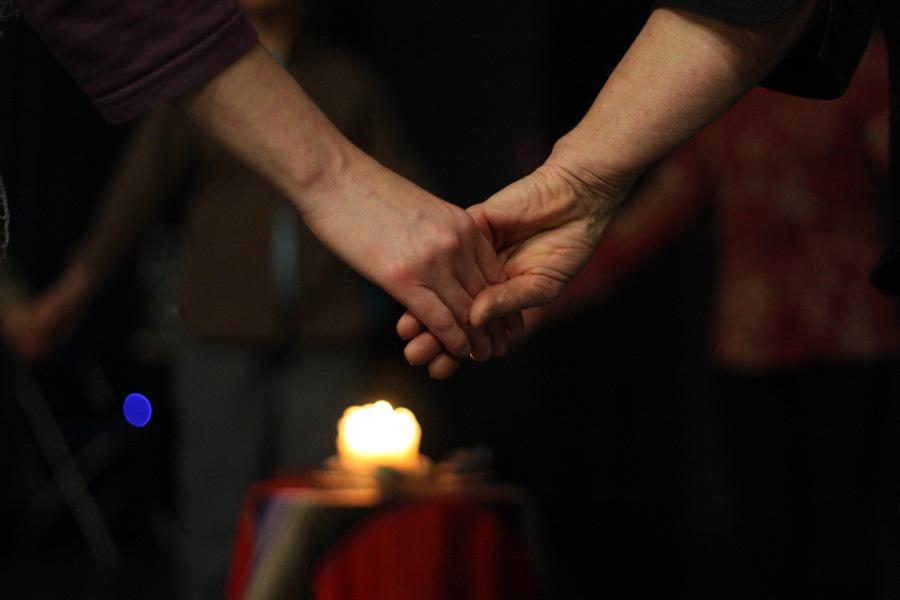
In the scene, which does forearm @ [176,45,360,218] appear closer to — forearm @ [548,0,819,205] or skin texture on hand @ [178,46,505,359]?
skin texture on hand @ [178,46,505,359]

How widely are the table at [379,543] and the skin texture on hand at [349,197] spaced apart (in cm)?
47

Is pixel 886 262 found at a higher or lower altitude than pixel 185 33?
lower

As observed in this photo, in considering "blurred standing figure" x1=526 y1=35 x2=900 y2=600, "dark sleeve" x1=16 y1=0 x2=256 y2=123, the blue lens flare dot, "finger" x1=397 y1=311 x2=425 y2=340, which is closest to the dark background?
the blue lens flare dot

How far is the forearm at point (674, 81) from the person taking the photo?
2.42 feet

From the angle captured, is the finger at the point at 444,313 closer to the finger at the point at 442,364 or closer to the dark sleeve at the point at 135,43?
the finger at the point at 442,364

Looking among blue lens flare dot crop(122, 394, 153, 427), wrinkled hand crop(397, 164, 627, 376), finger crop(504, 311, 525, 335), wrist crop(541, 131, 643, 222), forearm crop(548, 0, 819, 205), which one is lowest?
blue lens flare dot crop(122, 394, 153, 427)

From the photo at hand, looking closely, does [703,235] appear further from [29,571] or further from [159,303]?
[29,571]

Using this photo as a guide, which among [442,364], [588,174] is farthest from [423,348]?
[588,174]

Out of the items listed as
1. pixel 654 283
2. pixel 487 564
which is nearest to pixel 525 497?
pixel 487 564

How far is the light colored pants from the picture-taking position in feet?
4.85

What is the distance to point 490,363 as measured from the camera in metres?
2.80

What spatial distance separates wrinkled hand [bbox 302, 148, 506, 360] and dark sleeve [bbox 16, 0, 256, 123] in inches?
6.5

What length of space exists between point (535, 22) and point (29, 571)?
8.06 feet

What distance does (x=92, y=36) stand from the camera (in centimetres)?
71
